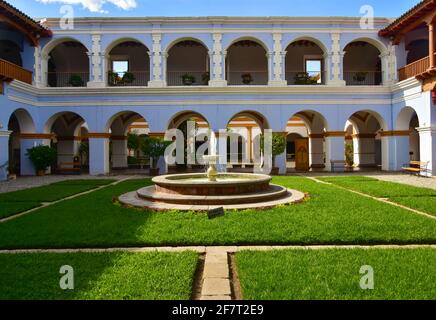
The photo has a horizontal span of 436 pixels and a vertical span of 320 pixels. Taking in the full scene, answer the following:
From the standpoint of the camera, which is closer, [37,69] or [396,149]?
[396,149]

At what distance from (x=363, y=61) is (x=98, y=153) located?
17741 millimetres

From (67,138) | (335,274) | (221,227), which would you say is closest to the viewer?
(335,274)

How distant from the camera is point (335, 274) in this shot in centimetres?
381

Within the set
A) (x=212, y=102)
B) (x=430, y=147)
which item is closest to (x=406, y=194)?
(x=430, y=147)

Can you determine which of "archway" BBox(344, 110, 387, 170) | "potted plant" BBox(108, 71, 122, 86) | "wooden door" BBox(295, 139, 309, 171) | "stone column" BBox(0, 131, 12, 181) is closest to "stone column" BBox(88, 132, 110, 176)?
"potted plant" BBox(108, 71, 122, 86)

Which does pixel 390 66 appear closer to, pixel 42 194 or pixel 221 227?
pixel 221 227

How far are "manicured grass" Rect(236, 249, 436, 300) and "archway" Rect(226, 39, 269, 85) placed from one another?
17511 mm

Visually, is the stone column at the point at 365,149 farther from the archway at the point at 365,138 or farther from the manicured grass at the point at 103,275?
the manicured grass at the point at 103,275

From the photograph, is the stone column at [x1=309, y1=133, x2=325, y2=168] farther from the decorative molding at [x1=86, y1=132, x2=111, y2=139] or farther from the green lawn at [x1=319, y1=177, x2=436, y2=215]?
the decorative molding at [x1=86, y1=132, x2=111, y2=139]

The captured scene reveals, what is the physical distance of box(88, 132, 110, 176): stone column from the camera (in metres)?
18.6

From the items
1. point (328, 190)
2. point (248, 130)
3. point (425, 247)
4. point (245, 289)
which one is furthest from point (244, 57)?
point (245, 289)

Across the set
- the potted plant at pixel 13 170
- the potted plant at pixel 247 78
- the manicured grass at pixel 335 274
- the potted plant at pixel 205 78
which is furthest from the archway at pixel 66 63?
the manicured grass at pixel 335 274

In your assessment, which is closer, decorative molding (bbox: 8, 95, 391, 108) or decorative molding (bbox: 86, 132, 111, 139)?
decorative molding (bbox: 8, 95, 391, 108)
